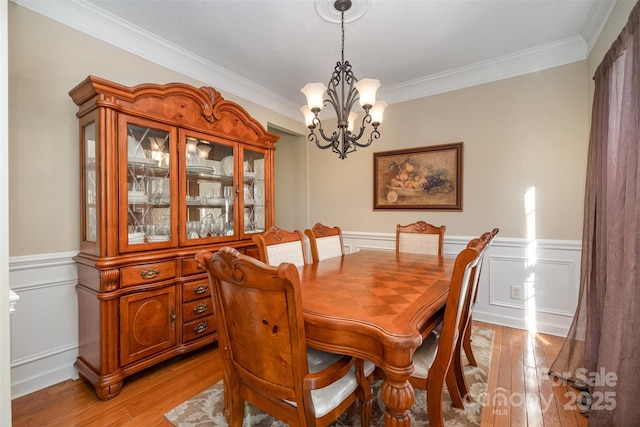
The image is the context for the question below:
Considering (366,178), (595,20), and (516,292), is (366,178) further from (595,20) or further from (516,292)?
(595,20)

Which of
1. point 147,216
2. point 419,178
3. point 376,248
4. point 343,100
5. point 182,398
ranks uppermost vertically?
point 343,100

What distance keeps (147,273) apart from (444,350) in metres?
1.87

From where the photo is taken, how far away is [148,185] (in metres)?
2.07

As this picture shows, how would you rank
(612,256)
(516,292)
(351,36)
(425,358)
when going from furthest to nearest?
(516,292) → (351,36) → (612,256) → (425,358)

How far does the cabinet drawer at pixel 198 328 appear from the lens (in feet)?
6.97

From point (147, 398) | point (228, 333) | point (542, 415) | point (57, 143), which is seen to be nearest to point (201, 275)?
point (147, 398)

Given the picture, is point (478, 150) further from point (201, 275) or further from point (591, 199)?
point (201, 275)

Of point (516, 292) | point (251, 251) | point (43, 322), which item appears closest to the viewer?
point (43, 322)

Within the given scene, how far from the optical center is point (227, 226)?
2.56 meters

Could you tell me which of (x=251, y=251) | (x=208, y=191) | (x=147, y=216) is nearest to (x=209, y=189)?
(x=208, y=191)

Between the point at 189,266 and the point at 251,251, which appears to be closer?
the point at 189,266

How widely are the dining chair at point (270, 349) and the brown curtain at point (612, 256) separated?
3.88 ft

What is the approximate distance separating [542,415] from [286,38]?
3172 millimetres

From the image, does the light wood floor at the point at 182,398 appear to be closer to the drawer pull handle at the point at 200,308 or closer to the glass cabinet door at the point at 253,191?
the drawer pull handle at the point at 200,308
